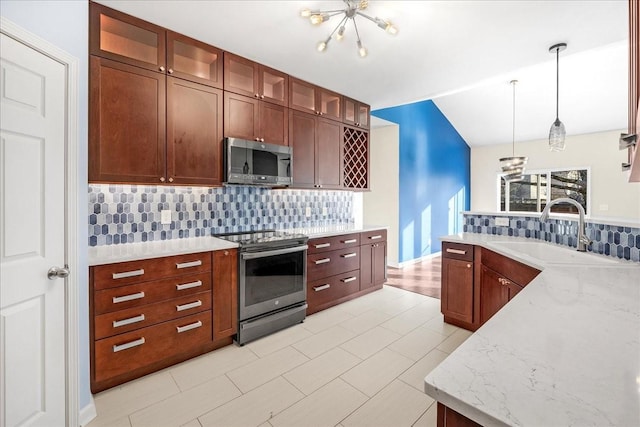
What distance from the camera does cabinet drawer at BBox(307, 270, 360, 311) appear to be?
3223mm

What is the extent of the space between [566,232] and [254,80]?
9.98 ft

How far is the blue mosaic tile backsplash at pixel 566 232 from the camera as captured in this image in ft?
5.93

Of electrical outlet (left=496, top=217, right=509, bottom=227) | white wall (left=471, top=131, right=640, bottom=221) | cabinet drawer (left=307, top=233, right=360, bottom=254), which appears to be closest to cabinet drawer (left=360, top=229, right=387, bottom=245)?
cabinet drawer (left=307, top=233, right=360, bottom=254)

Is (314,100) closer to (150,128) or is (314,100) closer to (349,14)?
(349,14)

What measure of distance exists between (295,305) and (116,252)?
1.59 m

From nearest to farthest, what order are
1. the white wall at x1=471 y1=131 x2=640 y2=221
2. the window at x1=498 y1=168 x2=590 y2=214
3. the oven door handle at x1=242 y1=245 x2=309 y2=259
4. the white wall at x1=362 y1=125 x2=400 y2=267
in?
the oven door handle at x1=242 y1=245 x2=309 y2=259 < the white wall at x1=362 y1=125 x2=400 y2=267 < the white wall at x1=471 y1=131 x2=640 y2=221 < the window at x1=498 y1=168 x2=590 y2=214

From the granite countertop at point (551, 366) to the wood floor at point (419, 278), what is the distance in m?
3.04

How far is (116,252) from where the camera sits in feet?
6.86

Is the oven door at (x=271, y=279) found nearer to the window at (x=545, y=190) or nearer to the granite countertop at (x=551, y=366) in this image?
the granite countertop at (x=551, y=366)

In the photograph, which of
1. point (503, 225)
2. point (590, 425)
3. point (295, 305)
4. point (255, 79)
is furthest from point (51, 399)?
point (503, 225)

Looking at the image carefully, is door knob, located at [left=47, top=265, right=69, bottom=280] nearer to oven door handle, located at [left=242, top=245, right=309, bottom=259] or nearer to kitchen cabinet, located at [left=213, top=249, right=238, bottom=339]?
kitchen cabinet, located at [left=213, top=249, right=238, bottom=339]

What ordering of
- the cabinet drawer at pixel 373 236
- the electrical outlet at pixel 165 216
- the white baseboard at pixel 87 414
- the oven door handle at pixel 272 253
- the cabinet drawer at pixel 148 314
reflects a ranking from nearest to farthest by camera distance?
1. the white baseboard at pixel 87 414
2. the cabinet drawer at pixel 148 314
3. the oven door handle at pixel 272 253
4. the electrical outlet at pixel 165 216
5. the cabinet drawer at pixel 373 236

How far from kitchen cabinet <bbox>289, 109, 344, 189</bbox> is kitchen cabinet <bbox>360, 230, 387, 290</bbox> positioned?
2.61 ft

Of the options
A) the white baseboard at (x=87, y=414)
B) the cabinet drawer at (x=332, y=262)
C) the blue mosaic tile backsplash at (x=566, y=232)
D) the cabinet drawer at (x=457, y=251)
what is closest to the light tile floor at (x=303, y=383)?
the white baseboard at (x=87, y=414)
